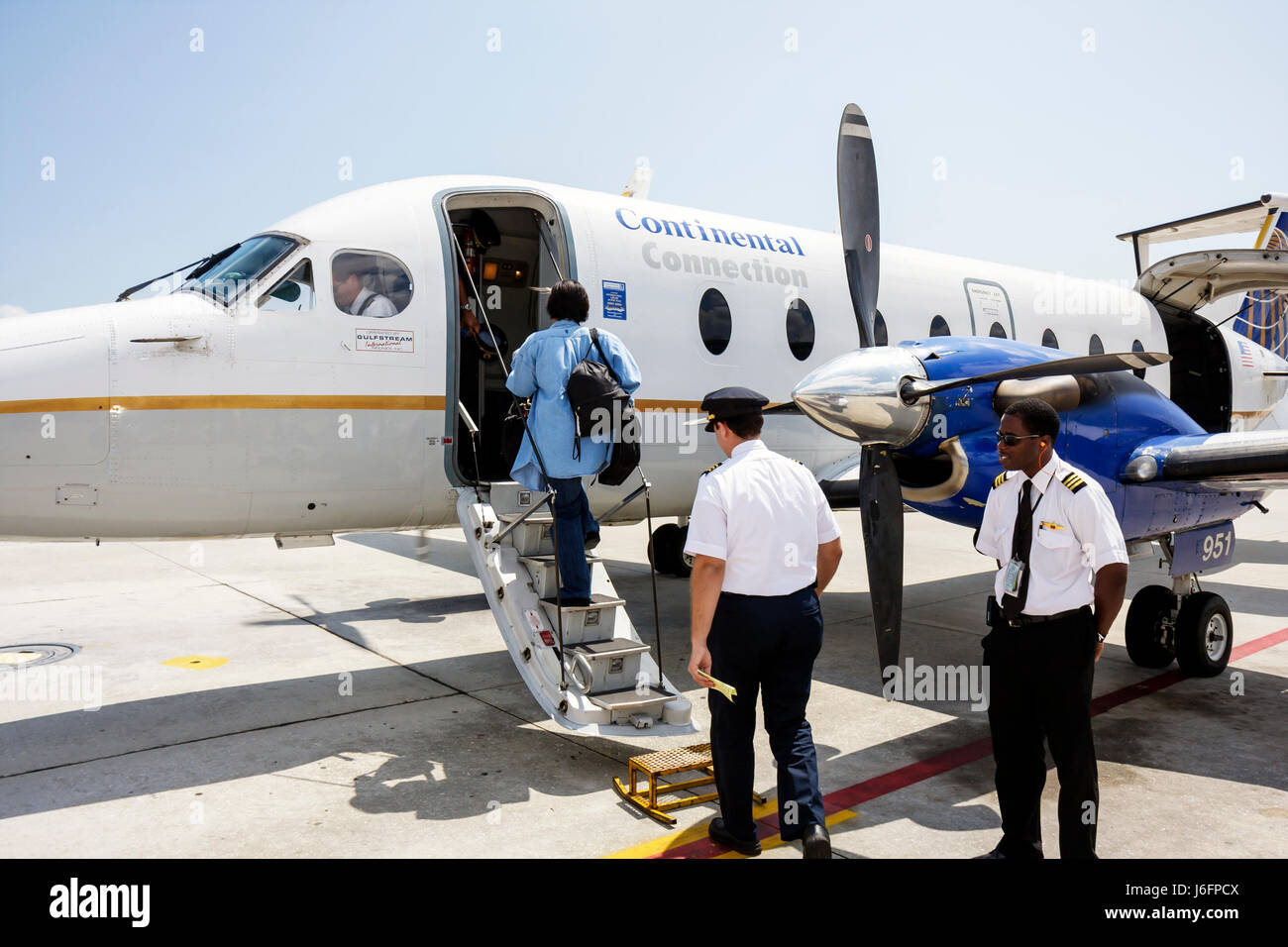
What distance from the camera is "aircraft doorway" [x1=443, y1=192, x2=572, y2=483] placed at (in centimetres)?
693

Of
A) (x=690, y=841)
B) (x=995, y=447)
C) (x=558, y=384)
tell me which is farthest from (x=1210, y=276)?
(x=690, y=841)

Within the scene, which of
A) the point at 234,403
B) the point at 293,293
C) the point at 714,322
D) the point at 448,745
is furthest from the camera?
the point at 714,322

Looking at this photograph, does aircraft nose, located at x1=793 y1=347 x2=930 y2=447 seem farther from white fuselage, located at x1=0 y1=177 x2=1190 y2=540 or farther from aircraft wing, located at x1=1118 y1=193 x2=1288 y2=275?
aircraft wing, located at x1=1118 y1=193 x2=1288 y2=275

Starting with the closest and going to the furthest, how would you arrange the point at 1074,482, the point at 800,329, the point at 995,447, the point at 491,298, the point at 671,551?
the point at 1074,482, the point at 995,447, the point at 491,298, the point at 800,329, the point at 671,551

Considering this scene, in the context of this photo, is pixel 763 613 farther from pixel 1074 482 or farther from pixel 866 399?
pixel 866 399

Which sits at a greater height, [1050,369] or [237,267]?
[237,267]

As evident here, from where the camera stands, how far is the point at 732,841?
13.8 ft

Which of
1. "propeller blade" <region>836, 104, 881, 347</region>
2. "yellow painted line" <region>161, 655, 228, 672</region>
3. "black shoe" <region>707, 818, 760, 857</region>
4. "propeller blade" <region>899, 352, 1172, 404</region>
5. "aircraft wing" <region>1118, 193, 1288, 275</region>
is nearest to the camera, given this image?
"black shoe" <region>707, 818, 760, 857</region>

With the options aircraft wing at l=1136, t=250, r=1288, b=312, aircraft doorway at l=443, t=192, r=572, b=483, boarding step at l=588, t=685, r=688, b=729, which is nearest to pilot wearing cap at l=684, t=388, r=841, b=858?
boarding step at l=588, t=685, r=688, b=729

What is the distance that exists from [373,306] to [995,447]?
4.46 meters

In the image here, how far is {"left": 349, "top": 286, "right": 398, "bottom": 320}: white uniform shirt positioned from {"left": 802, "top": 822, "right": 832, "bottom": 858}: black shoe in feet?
15.0

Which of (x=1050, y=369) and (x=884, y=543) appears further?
(x=884, y=543)

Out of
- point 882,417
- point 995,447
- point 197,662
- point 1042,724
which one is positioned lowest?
point 197,662
